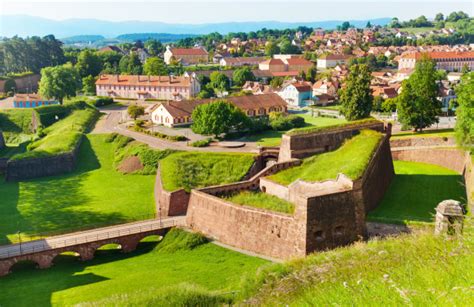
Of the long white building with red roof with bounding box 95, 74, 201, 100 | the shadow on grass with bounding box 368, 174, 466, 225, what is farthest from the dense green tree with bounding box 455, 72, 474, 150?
the long white building with red roof with bounding box 95, 74, 201, 100

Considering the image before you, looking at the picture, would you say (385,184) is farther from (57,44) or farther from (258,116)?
(57,44)

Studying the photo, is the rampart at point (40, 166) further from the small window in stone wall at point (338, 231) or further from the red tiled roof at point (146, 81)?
the red tiled roof at point (146, 81)

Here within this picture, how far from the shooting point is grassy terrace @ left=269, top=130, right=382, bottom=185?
86.7 ft

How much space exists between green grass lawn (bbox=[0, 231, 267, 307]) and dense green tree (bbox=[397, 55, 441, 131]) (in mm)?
27274

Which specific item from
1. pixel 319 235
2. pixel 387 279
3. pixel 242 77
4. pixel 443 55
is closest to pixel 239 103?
pixel 242 77

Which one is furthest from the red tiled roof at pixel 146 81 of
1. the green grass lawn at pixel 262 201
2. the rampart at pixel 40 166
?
the green grass lawn at pixel 262 201

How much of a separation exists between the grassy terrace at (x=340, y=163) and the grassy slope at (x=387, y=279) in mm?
10428

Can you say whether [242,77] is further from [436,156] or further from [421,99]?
[436,156]

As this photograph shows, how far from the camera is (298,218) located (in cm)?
2320

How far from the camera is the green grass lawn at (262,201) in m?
27.2

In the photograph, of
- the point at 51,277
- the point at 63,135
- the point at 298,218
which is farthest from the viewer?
the point at 63,135

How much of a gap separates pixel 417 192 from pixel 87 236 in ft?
69.2

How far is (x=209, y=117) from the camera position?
49062 mm

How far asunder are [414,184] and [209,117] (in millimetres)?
22897
